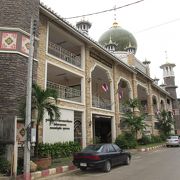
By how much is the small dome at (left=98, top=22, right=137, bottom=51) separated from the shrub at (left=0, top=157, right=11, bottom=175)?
1165 inches

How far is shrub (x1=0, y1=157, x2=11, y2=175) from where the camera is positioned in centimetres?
1175

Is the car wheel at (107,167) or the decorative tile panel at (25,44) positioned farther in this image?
the decorative tile panel at (25,44)

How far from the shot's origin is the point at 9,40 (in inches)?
577

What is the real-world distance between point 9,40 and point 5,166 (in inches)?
257

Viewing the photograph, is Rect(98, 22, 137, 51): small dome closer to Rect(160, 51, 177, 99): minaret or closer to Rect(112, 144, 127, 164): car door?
Rect(160, 51, 177, 99): minaret

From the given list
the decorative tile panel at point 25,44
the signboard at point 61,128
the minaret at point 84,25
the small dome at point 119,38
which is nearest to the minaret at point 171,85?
the small dome at point 119,38

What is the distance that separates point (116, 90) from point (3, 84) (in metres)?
15.4

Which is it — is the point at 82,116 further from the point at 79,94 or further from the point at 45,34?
the point at 45,34

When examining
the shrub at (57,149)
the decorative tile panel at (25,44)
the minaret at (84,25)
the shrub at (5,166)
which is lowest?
the shrub at (5,166)

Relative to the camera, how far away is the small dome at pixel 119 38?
A: 40125mm

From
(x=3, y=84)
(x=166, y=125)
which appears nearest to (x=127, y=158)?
(x=3, y=84)

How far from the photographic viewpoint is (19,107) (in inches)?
532

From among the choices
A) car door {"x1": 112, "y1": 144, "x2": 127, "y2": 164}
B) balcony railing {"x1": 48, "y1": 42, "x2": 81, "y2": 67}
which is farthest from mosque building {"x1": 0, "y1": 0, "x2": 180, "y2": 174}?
car door {"x1": 112, "y1": 144, "x2": 127, "y2": 164}

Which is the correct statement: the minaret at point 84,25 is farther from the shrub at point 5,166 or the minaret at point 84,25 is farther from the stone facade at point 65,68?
the shrub at point 5,166
